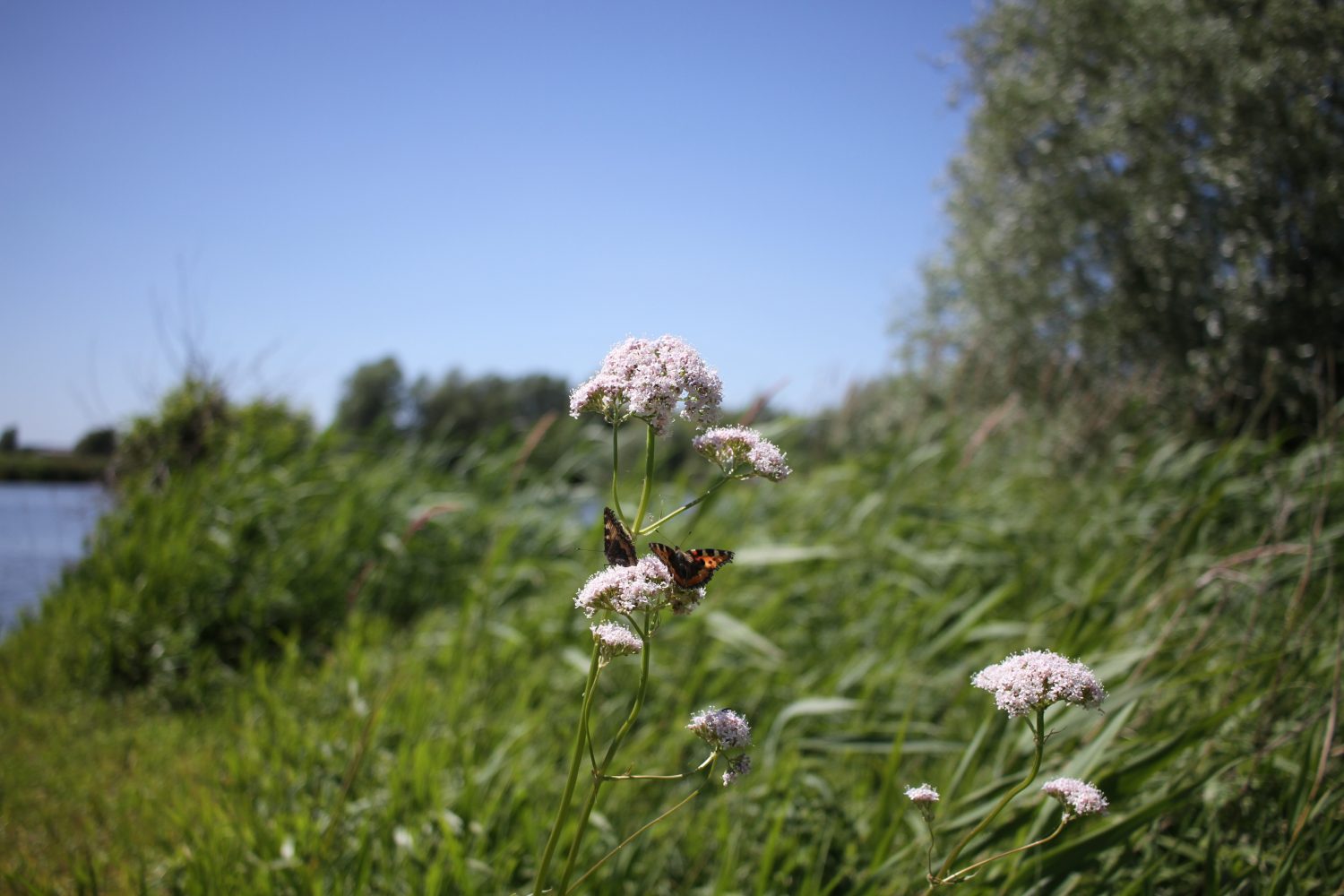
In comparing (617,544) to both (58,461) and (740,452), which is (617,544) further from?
(58,461)

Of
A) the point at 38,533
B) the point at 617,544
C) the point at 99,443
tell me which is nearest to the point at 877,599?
the point at 617,544

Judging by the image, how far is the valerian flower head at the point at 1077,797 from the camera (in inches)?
53.5

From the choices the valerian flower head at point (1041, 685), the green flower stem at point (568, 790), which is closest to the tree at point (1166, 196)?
the valerian flower head at point (1041, 685)

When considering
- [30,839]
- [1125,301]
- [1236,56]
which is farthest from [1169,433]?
[30,839]

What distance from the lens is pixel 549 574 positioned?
234 inches

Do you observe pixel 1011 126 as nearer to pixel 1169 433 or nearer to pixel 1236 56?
pixel 1236 56

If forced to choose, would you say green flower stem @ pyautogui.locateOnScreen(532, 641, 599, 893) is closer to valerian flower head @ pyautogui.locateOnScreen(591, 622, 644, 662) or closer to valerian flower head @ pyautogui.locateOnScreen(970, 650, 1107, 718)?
valerian flower head @ pyautogui.locateOnScreen(591, 622, 644, 662)

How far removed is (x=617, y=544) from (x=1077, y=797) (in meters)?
0.88

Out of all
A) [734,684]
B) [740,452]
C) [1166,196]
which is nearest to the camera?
[740,452]

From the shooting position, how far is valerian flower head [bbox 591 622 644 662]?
4.64ft

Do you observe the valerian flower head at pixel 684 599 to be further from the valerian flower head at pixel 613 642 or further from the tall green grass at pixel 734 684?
the tall green grass at pixel 734 684

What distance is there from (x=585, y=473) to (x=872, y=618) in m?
3.55

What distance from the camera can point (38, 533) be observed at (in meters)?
7.16

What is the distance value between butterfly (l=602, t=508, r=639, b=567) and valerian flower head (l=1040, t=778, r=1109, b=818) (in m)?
0.80
